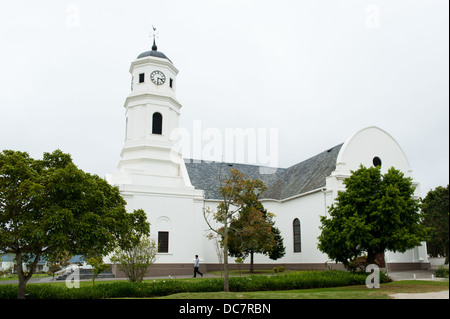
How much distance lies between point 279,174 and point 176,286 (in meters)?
26.7

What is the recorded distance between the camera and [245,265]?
34.7 metres

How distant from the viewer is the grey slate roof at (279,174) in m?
34.0

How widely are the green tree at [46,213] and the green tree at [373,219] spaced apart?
1225cm

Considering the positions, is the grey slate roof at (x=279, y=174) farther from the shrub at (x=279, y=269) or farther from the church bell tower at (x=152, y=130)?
the shrub at (x=279, y=269)

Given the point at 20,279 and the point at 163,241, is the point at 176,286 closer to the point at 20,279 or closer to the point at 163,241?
the point at 20,279

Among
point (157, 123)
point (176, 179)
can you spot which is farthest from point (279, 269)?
point (157, 123)

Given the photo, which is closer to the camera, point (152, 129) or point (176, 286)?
point (176, 286)

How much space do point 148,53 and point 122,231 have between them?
19.9m

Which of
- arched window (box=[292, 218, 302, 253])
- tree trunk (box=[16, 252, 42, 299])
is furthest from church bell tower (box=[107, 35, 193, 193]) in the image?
tree trunk (box=[16, 252, 42, 299])

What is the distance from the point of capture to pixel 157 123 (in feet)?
104

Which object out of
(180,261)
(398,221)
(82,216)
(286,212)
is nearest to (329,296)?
(398,221)

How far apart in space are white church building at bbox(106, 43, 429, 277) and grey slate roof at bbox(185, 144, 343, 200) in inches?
8.8

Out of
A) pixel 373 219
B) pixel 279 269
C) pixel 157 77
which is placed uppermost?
pixel 157 77
